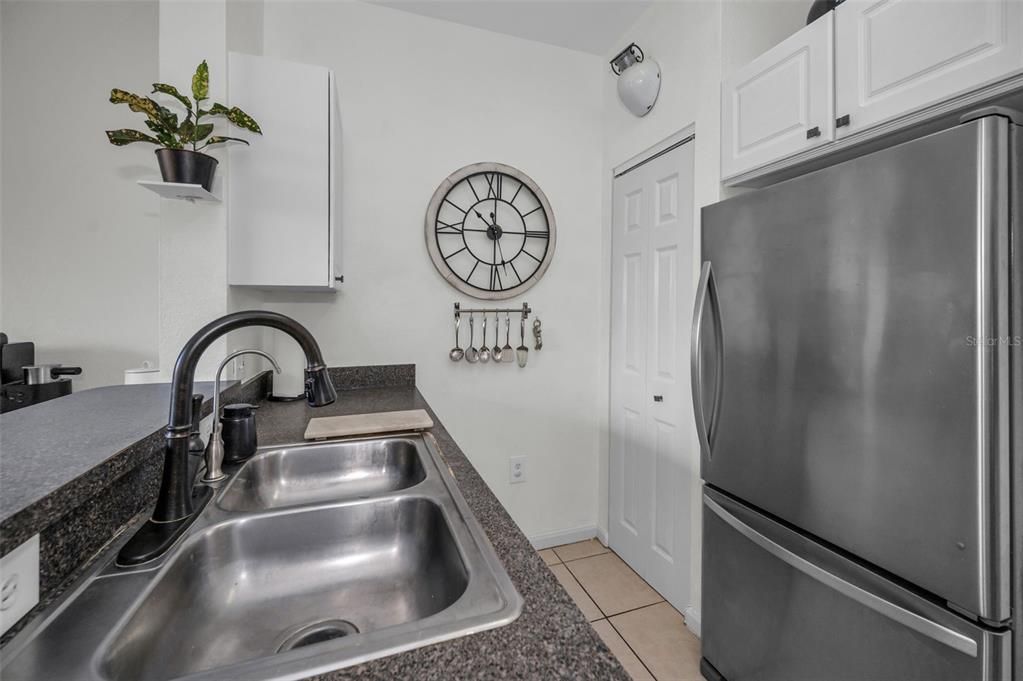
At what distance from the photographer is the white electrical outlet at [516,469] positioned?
2365 millimetres

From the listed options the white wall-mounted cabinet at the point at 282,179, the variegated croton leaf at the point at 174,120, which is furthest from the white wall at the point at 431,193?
the variegated croton leaf at the point at 174,120

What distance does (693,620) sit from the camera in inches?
69.2

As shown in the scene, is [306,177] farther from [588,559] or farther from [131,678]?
[588,559]

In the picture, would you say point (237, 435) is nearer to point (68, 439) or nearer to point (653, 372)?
point (68, 439)

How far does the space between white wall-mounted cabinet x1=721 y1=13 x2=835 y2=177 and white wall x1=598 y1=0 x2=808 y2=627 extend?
0.24 ft

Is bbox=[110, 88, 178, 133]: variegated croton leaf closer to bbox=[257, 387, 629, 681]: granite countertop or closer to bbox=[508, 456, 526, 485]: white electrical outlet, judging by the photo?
bbox=[257, 387, 629, 681]: granite countertop

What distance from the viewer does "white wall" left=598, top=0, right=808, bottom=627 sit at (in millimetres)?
1664

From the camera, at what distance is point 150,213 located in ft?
7.03

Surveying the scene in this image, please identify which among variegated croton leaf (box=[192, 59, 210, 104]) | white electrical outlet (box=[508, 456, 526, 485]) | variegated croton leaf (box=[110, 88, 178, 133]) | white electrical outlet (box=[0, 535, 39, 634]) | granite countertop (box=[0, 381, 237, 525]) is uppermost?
variegated croton leaf (box=[192, 59, 210, 104])

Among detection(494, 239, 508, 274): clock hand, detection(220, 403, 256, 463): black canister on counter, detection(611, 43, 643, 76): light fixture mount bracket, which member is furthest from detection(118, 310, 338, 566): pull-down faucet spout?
detection(611, 43, 643, 76): light fixture mount bracket

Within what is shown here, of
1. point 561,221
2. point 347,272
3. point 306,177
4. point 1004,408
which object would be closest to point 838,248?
point 1004,408

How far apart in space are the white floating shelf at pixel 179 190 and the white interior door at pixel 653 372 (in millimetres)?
1770

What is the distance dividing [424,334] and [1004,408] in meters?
1.96

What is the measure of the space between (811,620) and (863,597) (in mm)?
191
